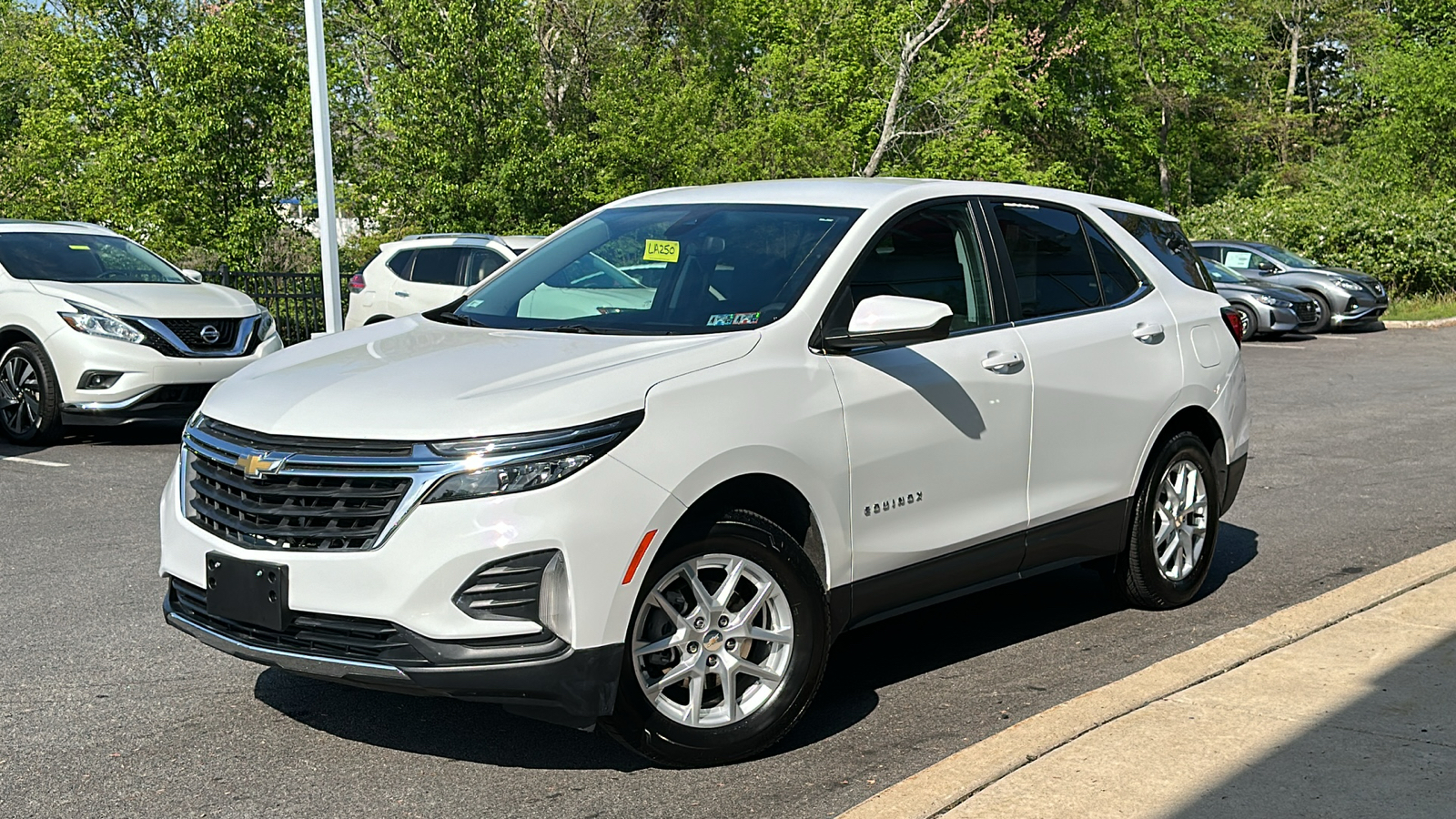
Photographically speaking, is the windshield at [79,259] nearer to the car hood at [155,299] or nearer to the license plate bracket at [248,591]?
the car hood at [155,299]

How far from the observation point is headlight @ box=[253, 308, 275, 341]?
11.8 m

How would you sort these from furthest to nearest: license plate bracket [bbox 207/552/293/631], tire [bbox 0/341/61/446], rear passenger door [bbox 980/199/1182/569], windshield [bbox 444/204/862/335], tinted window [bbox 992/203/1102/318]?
tire [bbox 0/341/61/446] < tinted window [bbox 992/203/1102/318] < rear passenger door [bbox 980/199/1182/569] < windshield [bbox 444/204/862/335] < license plate bracket [bbox 207/552/293/631]

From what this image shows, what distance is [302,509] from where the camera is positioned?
3932 mm

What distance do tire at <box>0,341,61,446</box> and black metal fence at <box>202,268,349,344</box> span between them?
7.16 m

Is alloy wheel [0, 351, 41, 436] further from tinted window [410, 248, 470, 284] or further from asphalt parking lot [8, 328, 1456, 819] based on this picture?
tinted window [410, 248, 470, 284]

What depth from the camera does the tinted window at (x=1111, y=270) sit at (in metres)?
5.96

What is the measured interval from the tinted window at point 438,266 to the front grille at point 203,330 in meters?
3.84

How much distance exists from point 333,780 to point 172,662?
60.1 inches

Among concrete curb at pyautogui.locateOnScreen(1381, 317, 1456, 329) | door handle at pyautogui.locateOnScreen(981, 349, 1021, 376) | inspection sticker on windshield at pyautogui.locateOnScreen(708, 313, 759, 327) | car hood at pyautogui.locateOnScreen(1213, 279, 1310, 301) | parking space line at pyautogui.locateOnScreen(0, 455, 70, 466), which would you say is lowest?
concrete curb at pyautogui.locateOnScreen(1381, 317, 1456, 329)

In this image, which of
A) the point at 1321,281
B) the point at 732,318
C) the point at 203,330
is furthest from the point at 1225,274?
the point at 732,318

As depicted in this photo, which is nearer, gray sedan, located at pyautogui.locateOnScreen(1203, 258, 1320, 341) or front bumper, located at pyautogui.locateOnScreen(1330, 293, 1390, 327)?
gray sedan, located at pyautogui.locateOnScreen(1203, 258, 1320, 341)

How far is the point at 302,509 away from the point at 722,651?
127 centimetres

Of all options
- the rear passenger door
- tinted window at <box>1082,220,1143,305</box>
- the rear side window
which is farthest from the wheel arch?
the rear side window

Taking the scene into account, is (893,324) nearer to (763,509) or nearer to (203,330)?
(763,509)
